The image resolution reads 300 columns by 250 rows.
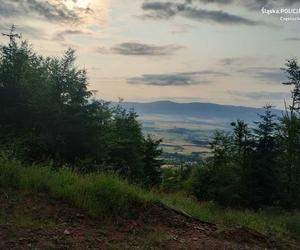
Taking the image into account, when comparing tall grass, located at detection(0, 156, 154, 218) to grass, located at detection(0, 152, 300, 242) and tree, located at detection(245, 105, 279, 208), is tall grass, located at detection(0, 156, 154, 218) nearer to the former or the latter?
grass, located at detection(0, 152, 300, 242)

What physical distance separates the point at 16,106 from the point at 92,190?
13651 millimetres

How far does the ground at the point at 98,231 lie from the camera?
589 cm

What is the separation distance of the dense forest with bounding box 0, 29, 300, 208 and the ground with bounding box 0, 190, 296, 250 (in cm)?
1012

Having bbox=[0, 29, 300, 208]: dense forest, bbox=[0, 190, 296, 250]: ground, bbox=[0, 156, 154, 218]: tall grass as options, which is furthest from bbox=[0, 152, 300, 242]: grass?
bbox=[0, 29, 300, 208]: dense forest

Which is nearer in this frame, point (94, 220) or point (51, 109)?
point (94, 220)

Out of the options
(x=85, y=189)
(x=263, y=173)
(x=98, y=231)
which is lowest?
(x=263, y=173)

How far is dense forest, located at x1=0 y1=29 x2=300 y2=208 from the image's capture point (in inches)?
726

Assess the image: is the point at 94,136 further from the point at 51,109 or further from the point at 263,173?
the point at 263,173

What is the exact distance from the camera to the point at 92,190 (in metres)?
7.64

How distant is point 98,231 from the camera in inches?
258

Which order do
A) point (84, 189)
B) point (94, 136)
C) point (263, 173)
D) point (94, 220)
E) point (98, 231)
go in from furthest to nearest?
point (94, 136) < point (263, 173) < point (84, 189) < point (94, 220) < point (98, 231)

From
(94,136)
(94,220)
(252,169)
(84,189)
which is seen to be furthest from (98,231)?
(94,136)

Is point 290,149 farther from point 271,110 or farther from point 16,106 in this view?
point 16,106

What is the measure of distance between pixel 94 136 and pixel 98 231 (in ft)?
48.5
